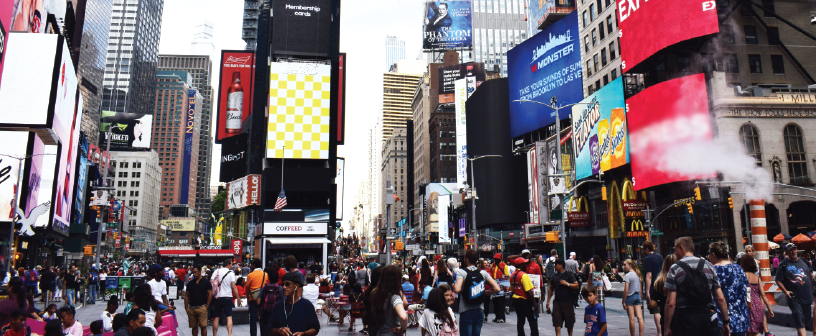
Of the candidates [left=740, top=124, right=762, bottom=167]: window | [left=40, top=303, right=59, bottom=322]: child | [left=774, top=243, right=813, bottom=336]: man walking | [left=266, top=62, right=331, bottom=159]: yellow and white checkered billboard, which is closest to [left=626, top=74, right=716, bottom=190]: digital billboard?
[left=740, top=124, right=762, bottom=167]: window

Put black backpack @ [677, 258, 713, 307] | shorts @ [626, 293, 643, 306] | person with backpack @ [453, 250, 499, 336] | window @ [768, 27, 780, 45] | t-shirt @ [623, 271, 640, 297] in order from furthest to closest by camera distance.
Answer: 1. window @ [768, 27, 780, 45]
2. shorts @ [626, 293, 643, 306]
3. t-shirt @ [623, 271, 640, 297]
4. person with backpack @ [453, 250, 499, 336]
5. black backpack @ [677, 258, 713, 307]

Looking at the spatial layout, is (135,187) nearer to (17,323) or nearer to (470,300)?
(17,323)

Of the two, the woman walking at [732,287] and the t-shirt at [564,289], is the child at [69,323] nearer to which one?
the t-shirt at [564,289]

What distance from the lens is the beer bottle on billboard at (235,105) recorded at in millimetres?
77375

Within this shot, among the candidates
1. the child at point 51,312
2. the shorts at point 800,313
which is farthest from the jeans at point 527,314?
the child at point 51,312

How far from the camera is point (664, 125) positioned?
44312 mm

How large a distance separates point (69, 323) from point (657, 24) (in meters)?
48.0

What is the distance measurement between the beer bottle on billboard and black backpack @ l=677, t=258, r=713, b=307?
75996 mm

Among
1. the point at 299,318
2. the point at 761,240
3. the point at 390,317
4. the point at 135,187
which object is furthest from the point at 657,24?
the point at 135,187

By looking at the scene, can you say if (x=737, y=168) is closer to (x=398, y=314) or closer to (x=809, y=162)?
(x=809, y=162)

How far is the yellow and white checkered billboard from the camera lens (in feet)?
205

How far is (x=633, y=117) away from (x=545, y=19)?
121 feet

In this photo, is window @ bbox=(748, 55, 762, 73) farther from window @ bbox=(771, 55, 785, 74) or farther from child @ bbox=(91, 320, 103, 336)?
child @ bbox=(91, 320, 103, 336)

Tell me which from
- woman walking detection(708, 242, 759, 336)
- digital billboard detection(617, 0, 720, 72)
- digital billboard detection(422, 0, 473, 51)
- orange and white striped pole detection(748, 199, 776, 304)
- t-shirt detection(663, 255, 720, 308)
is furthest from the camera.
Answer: digital billboard detection(422, 0, 473, 51)
